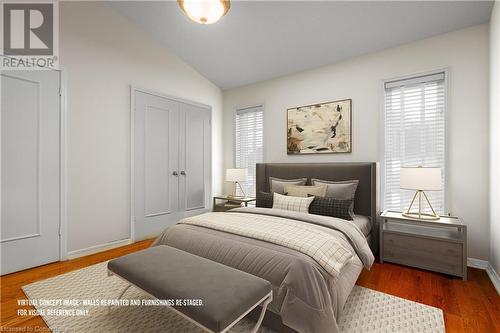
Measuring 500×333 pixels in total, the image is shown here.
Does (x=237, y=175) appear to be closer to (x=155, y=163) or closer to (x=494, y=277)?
(x=155, y=163)

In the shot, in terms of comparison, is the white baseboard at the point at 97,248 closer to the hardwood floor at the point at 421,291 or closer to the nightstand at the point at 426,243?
the hardwood floor at the point at 421,291

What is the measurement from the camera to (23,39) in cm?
271

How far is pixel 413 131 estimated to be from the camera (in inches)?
119

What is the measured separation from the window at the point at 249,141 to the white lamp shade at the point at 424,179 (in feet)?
7.66

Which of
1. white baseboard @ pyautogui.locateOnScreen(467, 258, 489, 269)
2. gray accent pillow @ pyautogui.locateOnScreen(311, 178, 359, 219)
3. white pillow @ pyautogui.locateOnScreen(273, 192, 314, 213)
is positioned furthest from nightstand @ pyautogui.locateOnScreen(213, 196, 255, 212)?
white baseboard @ pyautogui.locateOnScreen(467, 258, 489, 269)

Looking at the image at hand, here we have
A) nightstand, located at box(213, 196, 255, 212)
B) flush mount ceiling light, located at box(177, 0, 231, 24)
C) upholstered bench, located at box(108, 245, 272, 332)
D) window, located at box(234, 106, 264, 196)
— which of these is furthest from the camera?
window, located at box(234, 106, 264, 196)

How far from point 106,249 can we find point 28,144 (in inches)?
61.1

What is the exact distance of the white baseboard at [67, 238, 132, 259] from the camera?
2.97 metres

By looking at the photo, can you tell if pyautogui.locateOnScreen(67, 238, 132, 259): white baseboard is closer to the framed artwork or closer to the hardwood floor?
the hardwood floor

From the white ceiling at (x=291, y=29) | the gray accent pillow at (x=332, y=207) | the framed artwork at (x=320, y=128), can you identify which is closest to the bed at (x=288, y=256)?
the gray accent pillow at (x=332, y=207)

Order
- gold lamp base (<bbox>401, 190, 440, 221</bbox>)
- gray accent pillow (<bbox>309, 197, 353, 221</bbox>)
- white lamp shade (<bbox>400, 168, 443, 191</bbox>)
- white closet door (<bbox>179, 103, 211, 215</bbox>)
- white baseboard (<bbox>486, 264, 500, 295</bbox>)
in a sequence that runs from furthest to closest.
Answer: white closet door (<bbox>179, 103, 211, 215</bbox>) < gray accent pillow (<bbox>309, 197, 353, 221</bbox>) < gold lamp base (<bbox>401, 190, 440, 221</bbox>) < white lamp shade (<bbox>400, 168, 443, 191</bbox>) < white baseboard (<bbox>486, 264, 500, 295</bbox>)

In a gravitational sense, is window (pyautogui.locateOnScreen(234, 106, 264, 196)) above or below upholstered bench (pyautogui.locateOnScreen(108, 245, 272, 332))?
above

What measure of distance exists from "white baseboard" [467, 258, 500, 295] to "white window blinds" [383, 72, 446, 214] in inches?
22.3

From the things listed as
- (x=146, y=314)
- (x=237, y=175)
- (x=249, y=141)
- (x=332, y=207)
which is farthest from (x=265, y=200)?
Answer: (x=146, y=314)
